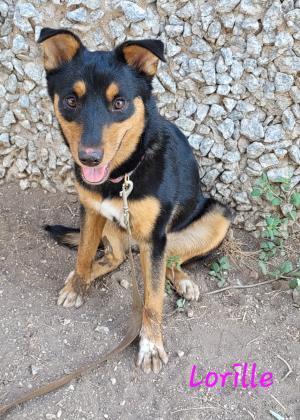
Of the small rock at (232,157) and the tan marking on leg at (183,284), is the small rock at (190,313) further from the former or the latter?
the small rock at (232,157)

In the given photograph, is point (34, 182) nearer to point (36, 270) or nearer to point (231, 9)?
point (36, 270)

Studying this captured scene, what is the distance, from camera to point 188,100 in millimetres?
4348

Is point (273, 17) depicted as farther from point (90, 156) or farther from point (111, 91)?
point (90, 156)

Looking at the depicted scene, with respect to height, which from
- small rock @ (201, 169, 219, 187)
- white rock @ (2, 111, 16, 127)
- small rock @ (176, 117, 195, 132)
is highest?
small rock @ (176, 117, 195, 132)

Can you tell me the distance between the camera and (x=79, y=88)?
2848 mm

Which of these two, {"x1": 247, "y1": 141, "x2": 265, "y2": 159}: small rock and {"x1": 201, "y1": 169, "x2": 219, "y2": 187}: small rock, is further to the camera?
{"x1": 201, "y1": 169, "x2": 219, "y2": 187}: small rock

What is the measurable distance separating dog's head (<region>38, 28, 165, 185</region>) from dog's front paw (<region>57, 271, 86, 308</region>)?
1.14 meters

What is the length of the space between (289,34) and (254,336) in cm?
235

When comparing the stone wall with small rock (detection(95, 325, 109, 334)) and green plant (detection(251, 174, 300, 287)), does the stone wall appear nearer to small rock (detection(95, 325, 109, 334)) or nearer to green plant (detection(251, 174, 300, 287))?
green plant (detection(251, 174, 300, 287))

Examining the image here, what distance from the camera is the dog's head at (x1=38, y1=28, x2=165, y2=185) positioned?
9.23 feet

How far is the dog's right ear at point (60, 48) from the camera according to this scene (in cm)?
294

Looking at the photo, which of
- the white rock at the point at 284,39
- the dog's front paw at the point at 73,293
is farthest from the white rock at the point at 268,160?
the dog's front paw at the point at 73,293

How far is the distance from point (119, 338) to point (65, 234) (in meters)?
1.08

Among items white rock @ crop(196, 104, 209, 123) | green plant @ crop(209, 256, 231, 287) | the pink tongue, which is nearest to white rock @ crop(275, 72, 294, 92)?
white rock @ crop(196, 104, 209, 123)
